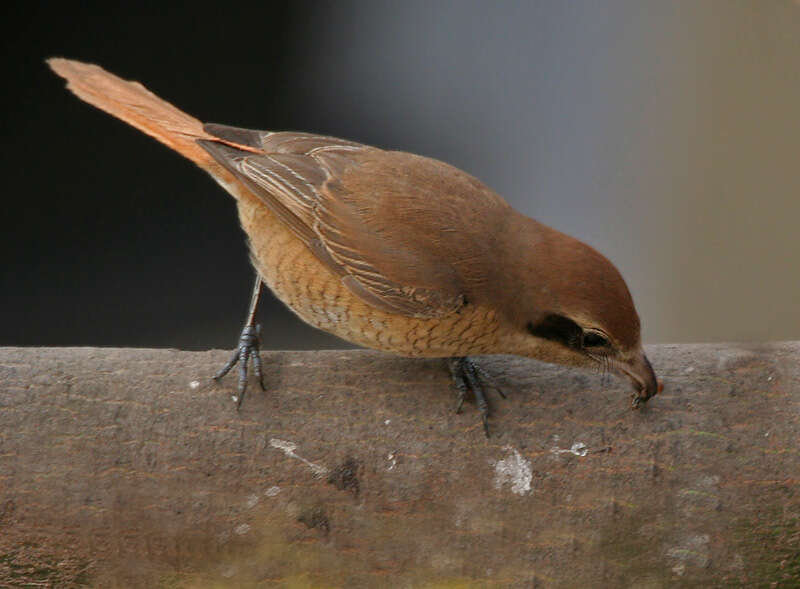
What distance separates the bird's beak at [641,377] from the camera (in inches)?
91.2

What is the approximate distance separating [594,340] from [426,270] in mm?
462

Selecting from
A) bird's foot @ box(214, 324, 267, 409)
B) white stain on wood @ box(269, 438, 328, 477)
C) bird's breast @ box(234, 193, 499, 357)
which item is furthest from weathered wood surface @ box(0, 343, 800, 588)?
bird's breast @ box(234, 193, 499, 357)

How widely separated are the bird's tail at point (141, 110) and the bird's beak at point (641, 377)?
1331mm

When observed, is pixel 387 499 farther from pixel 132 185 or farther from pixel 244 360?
pixel 132 185

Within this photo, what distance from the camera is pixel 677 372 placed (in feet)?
8.10

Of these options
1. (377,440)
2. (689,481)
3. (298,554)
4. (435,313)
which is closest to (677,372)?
(689,481)

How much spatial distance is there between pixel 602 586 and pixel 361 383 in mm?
763

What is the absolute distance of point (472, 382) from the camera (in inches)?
97.3

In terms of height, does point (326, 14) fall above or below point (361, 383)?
above

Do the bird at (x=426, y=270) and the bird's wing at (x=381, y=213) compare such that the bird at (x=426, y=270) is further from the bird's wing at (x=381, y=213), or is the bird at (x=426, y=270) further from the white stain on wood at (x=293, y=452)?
the white stain on wood at (x=293, y=452)

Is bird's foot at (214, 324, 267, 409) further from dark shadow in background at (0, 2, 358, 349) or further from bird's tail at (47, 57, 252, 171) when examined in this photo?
dark shadow in background at (0, 2, 358, 349)

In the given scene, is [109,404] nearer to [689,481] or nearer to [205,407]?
[205,407]

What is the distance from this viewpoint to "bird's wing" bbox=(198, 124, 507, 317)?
247 centimetres

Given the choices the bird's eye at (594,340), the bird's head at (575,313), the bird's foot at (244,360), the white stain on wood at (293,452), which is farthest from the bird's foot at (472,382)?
the bird's foot at (244,360)
